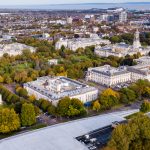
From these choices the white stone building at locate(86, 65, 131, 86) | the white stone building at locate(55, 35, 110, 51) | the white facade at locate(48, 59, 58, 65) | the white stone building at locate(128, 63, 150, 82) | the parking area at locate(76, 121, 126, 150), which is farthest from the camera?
the white stone building at locate(55, 35, 110, 51)

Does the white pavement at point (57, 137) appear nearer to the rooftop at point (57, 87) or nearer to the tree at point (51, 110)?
the tree at point (51, 110)

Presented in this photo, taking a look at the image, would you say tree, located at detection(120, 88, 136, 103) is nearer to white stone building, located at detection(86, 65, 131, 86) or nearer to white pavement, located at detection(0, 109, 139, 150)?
white stone building, located at detection(86, 65, 131, 86)

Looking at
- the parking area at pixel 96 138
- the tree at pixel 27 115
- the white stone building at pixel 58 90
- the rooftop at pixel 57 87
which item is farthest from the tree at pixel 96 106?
the parking area at pixel 96 138

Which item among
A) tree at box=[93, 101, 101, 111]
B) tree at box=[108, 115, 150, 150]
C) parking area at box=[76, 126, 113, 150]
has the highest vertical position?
tree at box=[108, 115, 150, 150]

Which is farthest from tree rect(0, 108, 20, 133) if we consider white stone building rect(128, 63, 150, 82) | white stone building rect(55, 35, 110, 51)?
white stone building rect(55, 35, 110, 51)

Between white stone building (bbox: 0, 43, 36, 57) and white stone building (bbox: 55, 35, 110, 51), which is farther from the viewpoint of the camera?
white stone building (bbox: 55, 35, 110, 51)

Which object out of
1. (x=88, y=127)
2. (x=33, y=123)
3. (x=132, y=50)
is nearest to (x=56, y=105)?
(x=33, y=123)
